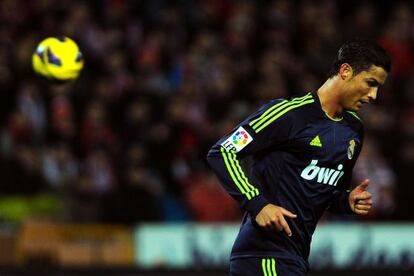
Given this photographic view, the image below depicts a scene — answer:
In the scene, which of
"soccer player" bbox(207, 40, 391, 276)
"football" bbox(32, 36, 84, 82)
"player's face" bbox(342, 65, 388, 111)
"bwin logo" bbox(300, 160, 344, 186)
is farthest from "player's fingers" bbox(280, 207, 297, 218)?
"football" bbox(32, 36, 84, 82)

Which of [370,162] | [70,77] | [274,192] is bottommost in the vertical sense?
[370,162]

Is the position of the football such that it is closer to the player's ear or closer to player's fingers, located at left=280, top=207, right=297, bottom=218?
the player's ear

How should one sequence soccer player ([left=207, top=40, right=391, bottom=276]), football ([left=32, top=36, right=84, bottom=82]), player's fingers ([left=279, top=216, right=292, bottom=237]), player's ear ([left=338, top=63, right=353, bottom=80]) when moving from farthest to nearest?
football ([left=32, top=36, right=84, bottom=82]) → player's ear ([left=338, top=63, right=353, bottom=80]) → soccer player ([left=207, top=40, right=391, bottom=276]) → player's fingers ([left=279, top=216, right=292, bottom=237])

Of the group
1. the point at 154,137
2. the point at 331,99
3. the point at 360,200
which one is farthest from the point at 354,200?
the point at 154,137

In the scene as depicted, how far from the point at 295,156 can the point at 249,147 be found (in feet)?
0.93

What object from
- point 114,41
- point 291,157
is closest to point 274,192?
point 291,157

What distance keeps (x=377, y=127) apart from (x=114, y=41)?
3.40 meters


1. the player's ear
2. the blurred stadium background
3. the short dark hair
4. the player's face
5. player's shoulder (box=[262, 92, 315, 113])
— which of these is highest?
the short dark hair

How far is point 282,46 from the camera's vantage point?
1296cm

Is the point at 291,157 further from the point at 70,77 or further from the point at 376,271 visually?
the point at 376,271

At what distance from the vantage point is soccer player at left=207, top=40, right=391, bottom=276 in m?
4.79

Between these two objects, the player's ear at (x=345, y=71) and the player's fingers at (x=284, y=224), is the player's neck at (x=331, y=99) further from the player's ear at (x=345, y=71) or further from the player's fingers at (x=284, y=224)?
the player's fingers at (x=284, y=224)

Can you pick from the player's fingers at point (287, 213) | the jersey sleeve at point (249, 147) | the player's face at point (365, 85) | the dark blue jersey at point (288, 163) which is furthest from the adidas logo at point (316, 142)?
the player's fingers at point (287, 213)

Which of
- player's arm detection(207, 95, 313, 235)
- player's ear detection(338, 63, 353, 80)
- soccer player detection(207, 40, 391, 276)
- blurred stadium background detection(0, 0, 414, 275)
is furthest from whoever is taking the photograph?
blurred stadium background detection(0, 0, 414, 275)
